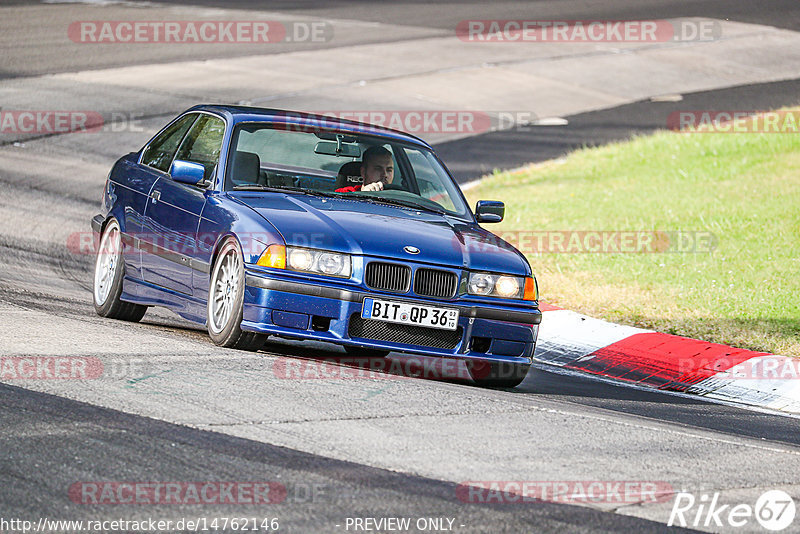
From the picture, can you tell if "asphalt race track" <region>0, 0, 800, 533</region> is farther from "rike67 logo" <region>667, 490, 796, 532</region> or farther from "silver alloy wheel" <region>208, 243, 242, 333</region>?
"silver alloy wheel" <region>208, 243, 242, 333</region>

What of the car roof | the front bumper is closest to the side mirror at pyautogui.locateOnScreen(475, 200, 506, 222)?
the car roof

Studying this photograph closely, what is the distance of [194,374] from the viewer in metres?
6.86

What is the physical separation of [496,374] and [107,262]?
3.12m

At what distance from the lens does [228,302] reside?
25.9 feet

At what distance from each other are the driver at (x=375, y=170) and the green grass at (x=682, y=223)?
9.85ft

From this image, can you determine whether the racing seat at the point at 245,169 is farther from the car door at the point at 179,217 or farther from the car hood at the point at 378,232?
the car hood at the point at 378,232

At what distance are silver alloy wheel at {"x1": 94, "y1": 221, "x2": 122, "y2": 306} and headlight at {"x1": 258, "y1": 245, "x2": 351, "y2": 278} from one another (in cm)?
211

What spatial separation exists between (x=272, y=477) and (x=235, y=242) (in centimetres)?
289

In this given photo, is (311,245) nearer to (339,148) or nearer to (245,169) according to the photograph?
(245,169)

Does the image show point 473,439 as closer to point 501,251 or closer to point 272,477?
point 272,477

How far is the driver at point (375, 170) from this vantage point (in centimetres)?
905

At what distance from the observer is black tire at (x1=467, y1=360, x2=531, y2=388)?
8320 millimetres

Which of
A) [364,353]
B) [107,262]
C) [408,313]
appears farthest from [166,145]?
[408,313]

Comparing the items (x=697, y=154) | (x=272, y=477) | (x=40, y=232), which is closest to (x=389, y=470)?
(x=272, y=477)
